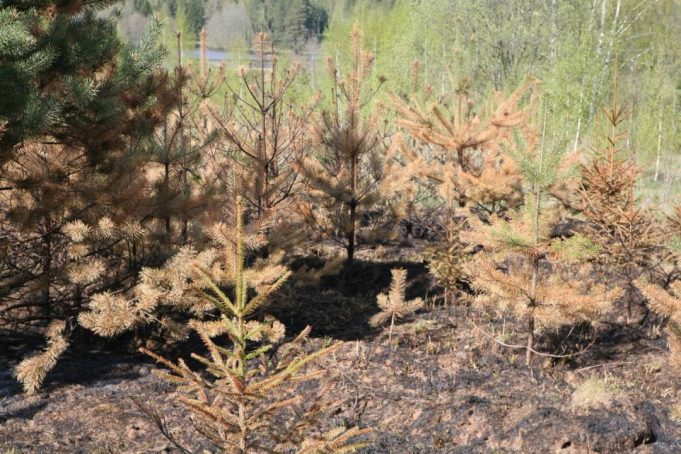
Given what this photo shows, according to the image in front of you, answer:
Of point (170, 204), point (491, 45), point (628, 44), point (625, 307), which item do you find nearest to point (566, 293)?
point (625, 307)

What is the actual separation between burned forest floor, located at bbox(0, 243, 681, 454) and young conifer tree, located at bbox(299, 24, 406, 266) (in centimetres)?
130

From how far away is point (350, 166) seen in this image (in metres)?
8.34

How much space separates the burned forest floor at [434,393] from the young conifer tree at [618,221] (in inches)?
28.9

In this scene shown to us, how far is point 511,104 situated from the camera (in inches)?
355

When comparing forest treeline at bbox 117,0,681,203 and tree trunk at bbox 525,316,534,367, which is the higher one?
forest treeline at bbox 117,0,681,203

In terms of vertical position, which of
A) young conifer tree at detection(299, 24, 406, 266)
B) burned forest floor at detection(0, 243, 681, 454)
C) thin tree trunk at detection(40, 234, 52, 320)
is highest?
young conifer tree at detection(299, 24, 406, 266)

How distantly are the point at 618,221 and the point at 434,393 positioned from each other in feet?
Result: 10.5

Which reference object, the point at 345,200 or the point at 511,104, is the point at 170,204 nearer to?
the point at 345,200

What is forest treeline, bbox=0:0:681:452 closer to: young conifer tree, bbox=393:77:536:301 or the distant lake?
young conifer tree, bbox=393:77:536:301

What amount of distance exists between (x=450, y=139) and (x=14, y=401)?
6163mm

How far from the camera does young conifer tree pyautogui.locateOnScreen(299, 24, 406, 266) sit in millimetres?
7461

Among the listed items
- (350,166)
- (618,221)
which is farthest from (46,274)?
(618,221)

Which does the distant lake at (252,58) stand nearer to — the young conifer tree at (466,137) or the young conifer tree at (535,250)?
the young conifer tree at (466,137)

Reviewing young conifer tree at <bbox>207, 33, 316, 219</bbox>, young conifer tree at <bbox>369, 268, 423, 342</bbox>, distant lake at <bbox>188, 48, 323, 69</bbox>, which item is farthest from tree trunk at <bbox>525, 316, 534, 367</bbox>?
distant lake at <bbox>188, 48, 323, 69</bbox>
